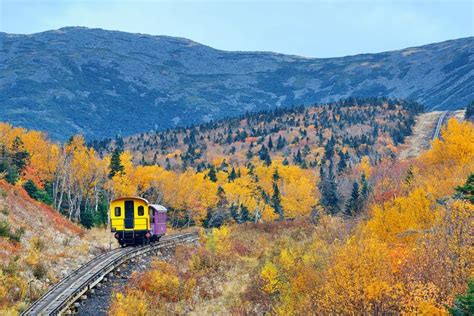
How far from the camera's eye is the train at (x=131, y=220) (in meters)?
35.6

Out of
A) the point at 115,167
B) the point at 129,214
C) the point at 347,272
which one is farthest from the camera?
the point at 115,167

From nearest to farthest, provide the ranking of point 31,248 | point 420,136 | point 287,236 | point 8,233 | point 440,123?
point 31,248
point 8,233
point 287,236
point 420,136
point 440,123

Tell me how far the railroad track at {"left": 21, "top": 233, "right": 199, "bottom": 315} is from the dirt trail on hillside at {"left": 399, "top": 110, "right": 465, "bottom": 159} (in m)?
109

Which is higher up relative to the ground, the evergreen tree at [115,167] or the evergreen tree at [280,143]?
the evergreen tree at [115,167]

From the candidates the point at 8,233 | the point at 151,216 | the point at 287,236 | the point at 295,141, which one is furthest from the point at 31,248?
the point at 295,141

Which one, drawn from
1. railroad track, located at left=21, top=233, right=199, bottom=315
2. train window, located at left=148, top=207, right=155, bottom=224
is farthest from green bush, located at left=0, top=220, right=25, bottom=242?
train window, located at left=148, top=207, right=155, bottom=224

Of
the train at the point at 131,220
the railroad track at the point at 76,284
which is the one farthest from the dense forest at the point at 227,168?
the railroad track at the point at 76,284

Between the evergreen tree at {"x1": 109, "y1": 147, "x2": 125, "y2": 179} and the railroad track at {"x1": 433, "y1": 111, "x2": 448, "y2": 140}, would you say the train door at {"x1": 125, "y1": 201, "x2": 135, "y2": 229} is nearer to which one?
the evergreen tree at {"x1": 109, "y1": 147, "x2": 125, "y2": 179}

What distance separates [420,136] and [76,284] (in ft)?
502

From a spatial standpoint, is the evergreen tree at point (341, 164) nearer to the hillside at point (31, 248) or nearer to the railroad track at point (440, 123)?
the railroad track at point (440, 123)

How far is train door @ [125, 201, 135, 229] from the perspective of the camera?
117 ft

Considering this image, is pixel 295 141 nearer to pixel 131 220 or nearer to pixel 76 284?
pixel 131 220

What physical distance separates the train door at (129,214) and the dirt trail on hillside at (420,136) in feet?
334

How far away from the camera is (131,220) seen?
35500mm
